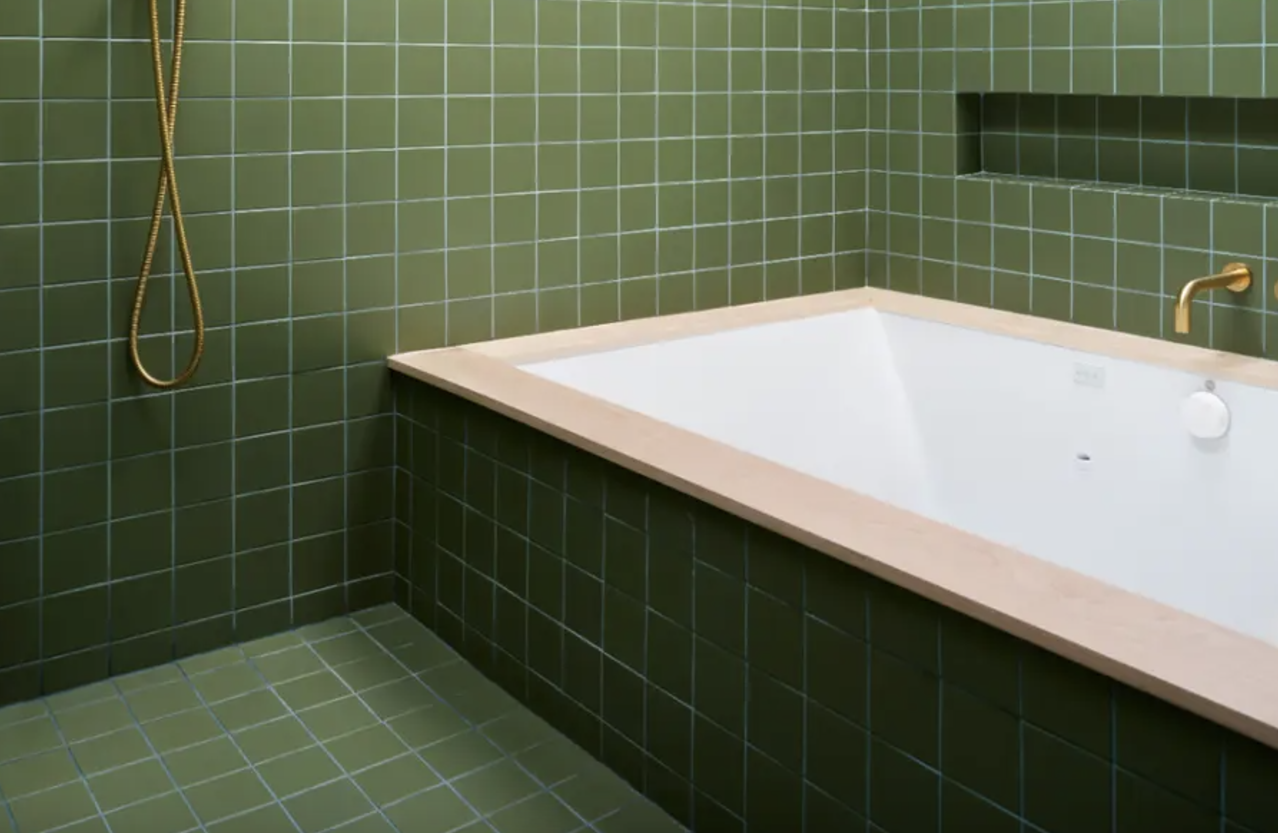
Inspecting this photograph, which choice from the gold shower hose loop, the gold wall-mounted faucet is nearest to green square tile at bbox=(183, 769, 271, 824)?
the gold shower hose loop

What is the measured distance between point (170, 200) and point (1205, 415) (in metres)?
1.95

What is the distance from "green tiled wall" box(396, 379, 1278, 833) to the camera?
57.4 inches

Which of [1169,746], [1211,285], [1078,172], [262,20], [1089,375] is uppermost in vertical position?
[262,20]

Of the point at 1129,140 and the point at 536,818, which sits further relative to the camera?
the point at 1129,140

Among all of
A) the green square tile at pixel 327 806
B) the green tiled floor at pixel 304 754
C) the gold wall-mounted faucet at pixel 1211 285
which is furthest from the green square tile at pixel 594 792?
the gold wall-mounted faucet at pixel 1211 285

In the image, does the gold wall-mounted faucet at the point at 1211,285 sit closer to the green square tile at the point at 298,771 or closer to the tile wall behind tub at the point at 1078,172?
the tile wall behind tub at the point at 1078,172

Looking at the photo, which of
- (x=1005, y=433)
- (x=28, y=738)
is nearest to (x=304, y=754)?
(x=28, y=738)

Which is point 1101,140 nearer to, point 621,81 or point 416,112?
point 621,81

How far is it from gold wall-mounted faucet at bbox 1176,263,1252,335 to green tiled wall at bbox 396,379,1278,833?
1021 millimetres

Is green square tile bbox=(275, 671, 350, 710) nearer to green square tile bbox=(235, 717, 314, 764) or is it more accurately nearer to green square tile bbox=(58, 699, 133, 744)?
green square tile bbox=(235, 717, 314, 764)

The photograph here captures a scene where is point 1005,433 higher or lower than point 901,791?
higher

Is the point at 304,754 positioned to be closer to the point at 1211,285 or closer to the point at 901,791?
the point at 901,791

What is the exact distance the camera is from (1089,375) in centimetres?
286

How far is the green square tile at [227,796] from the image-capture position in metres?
2.18
